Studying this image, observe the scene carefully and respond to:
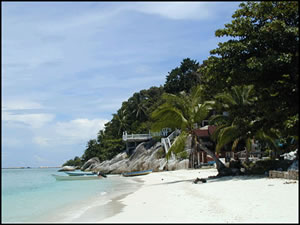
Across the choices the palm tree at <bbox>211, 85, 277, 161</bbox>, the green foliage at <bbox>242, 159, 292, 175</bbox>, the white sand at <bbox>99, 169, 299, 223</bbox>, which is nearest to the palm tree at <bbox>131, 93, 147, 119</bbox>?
the palm tree at <bbox>211, 85, 277, 161</bbox>

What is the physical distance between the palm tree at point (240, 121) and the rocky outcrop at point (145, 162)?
8.41 meters

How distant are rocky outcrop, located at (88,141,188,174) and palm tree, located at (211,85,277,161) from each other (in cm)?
841

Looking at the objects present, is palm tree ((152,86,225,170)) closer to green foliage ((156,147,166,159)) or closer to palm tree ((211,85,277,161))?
palm tree ((211,85,277,161))

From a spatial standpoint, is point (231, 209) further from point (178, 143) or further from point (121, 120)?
point (121, 120)

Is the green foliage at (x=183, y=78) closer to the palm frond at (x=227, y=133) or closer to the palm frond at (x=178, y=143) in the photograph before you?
the palm frond at (x=227, y=133)

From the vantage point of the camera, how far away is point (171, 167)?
99.9ft

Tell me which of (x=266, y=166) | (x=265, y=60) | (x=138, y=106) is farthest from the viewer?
(x=138, y=106)

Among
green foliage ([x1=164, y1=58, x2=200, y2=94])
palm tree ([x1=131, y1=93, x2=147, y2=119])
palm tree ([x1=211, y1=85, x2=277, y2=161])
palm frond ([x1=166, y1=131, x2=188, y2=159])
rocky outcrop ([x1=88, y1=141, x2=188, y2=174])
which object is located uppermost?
green foliage ([x1=164, y1=58, x2=200, y2=94])

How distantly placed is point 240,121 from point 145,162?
24.2 meters

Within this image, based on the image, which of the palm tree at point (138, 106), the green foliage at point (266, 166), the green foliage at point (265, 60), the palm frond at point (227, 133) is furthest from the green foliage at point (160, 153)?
the green foliage at point (265, 60)

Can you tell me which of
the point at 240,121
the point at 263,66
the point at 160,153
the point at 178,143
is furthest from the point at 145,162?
the point at 263,66

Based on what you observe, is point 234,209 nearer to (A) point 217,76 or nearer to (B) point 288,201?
(B) point 288,201

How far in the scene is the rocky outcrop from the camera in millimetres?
30966

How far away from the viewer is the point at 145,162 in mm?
37938
